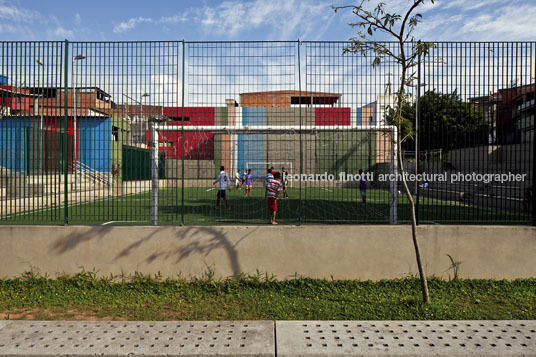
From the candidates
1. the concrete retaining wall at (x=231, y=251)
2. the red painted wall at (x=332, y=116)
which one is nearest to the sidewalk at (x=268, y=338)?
the concrete retaining wall at (x=231, y=251)

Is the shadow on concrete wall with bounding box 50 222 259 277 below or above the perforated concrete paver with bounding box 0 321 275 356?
above

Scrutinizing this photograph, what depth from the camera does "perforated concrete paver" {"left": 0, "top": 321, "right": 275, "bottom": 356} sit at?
364 cm

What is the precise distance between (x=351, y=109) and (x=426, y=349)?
3.94 m

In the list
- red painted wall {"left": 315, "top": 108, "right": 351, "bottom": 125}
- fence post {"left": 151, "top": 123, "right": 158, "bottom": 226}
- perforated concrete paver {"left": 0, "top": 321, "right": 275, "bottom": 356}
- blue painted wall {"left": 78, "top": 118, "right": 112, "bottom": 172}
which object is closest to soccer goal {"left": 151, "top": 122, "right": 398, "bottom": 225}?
fence post {"left": 151, "top": 123, "right": 158, "bottom": 226}

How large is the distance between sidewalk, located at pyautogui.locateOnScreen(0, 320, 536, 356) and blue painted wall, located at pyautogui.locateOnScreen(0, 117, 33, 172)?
3.04 m

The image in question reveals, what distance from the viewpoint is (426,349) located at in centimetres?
368

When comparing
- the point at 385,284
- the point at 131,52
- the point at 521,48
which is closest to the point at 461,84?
the point at 521,48

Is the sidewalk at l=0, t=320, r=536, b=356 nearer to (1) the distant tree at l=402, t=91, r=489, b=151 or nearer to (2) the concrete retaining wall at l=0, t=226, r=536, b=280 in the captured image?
(2) the concrete retaining wall at l=0, t=226, r=536, b=280

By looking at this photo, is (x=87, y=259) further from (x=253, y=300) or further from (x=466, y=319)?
(x=466, y=319)

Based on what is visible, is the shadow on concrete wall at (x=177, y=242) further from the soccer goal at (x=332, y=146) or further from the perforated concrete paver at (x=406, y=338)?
the perforated concrete paver at (x=406, y=338)

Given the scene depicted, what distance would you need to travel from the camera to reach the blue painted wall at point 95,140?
6086mm

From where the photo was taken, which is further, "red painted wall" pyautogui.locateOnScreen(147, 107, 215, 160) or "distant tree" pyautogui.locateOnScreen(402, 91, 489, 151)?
"red painted wall" pyautogui.locateOnScreen(147, 107, 215, 160)

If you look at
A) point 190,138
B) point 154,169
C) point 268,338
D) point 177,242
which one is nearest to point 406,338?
point 268,338

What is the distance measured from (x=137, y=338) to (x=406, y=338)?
9.24 feet
